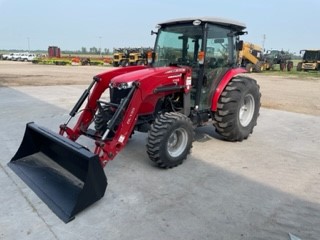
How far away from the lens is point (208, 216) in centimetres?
334

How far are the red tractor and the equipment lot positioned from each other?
0.20 metres

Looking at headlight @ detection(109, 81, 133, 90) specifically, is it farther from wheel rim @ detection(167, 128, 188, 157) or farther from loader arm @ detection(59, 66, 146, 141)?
wheel rim @ detection(167, 128, 188, 157)

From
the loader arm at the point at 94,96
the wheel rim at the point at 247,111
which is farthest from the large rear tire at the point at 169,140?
the wheel rim at the point at 247,111

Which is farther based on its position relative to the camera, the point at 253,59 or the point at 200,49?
the point at 253,59

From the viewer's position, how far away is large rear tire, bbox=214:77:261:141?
5.50m

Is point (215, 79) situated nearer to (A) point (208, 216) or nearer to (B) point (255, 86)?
(B) point (255, 86)

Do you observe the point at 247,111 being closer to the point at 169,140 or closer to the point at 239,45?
the point at 239,45

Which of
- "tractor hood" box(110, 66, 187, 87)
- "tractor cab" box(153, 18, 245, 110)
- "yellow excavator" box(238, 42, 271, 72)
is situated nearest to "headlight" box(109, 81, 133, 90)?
"tractor hood" box(110, 66, 187, 87)

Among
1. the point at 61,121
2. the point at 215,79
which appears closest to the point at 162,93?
the point at 215,79

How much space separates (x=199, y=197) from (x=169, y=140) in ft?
3.38

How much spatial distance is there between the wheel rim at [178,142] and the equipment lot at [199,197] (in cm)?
24

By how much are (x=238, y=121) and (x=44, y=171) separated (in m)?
3.37

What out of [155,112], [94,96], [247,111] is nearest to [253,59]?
[247,111]

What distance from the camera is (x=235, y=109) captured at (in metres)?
5.52
